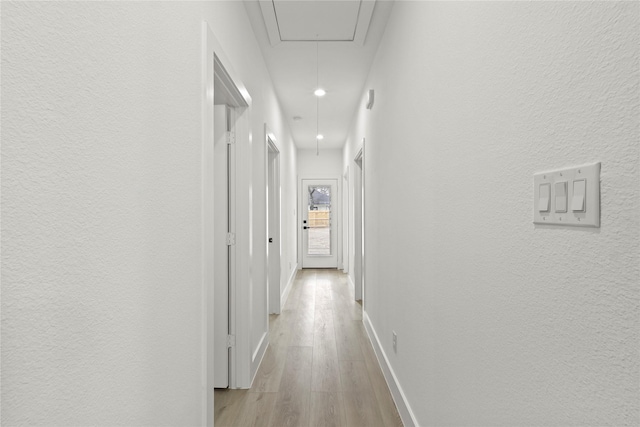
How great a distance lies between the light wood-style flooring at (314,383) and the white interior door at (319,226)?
333 cm

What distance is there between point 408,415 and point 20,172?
2.03 m

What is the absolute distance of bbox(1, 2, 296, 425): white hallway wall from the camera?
0.63 metres

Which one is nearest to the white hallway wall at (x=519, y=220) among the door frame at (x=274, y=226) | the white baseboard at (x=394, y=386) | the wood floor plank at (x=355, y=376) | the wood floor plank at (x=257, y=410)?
the white baseboard at (x=394, y=386)

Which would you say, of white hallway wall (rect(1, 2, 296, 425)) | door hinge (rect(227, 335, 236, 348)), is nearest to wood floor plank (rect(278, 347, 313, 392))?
door hinge (rect(227, 335, 236, 348))

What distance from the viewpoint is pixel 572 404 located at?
729 millimetres

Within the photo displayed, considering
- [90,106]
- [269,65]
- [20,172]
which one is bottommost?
[20,172]

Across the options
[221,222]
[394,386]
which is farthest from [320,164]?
[394,386]

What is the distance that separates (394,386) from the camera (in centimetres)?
231

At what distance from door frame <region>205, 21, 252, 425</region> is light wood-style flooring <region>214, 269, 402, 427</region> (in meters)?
0.25

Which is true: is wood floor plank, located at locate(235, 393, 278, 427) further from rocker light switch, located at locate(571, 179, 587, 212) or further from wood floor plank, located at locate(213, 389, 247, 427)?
rocker light switch, located at locate(571, 179, 587, 212)

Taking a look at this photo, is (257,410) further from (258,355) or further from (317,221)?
(317,221)

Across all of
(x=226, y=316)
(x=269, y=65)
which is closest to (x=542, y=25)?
(x=226, y=316)

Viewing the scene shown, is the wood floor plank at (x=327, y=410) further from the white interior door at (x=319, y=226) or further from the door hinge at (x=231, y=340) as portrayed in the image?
the white interior door at (x=319, y=226)

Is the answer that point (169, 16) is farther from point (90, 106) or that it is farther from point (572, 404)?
point (572, 404)
